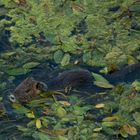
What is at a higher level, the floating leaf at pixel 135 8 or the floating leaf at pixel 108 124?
the floating leaf at pixel 135 8

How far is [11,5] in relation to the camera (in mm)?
3984

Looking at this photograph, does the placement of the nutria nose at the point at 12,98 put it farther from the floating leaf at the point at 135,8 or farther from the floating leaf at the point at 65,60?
the floating leaf at the point at 135,8

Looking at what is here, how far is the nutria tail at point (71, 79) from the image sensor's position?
305 cm

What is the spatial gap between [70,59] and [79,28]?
393 mm

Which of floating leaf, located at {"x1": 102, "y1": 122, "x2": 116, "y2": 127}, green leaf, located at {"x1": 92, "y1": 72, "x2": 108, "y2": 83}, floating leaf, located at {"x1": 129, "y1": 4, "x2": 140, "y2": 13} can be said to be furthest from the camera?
floating leaf, located at {"x1": 129, "y1": 4, "x2": 140, "y2": 13}

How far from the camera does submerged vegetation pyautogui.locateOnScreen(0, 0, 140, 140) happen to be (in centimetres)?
270

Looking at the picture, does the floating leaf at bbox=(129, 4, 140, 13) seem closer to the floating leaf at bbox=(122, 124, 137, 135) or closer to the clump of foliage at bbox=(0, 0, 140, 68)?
the clump of foliage at bbox=(0, 0, 140, 68)

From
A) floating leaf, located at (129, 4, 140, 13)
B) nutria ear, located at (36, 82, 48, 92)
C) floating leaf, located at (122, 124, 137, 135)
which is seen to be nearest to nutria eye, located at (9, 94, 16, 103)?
nutria ear, located at (36, 82, 48, 92)

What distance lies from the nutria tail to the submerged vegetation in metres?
0.07

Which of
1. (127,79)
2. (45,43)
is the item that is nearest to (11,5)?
(45,43)

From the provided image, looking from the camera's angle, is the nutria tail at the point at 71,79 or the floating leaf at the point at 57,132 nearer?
the floating leaf at the point at 57,132

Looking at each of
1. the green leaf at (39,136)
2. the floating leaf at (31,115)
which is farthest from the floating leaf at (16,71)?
the green leaf at (39,136)

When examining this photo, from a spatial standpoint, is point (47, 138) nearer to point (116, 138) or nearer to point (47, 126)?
point (47, 126)

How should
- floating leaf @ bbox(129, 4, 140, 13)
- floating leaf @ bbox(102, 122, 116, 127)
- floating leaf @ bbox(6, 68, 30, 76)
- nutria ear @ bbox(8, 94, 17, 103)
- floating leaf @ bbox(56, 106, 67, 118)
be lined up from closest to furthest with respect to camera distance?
1. floating leaf @ bbox(102, 122, 116, 127)
2. floating leaf @ bbox(56, 106, 67, 118)
3. nutria ear @ bbox(8, 94, 17, 103)
4. floating leaf @ bbox(6, 68, 30, 76)
5. floating leaf @ bbox(129, 4, 140, 13)
